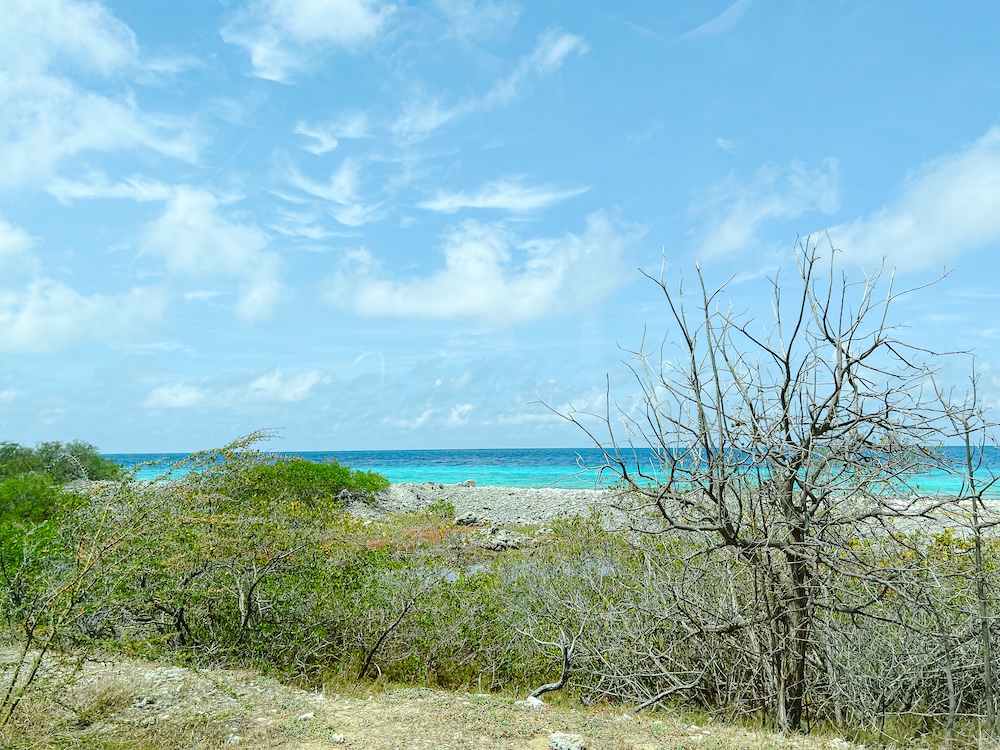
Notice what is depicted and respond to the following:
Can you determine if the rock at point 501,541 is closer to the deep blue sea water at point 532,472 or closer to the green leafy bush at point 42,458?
the deep blue sea water at point 532,472

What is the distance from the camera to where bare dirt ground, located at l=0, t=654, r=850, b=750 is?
5.22 metres

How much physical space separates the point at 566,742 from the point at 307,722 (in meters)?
2.04

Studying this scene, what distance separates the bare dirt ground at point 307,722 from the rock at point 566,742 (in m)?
0.06

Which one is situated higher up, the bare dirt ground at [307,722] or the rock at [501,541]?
the rock at [501,541]

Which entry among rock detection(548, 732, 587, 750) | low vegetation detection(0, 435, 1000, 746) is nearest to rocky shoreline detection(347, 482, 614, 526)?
low vegetation detection(0, 435, 1000, 746)

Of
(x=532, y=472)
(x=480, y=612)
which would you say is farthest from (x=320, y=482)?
(x=532, y=472)

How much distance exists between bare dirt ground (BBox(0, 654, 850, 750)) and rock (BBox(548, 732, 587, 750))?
6cm

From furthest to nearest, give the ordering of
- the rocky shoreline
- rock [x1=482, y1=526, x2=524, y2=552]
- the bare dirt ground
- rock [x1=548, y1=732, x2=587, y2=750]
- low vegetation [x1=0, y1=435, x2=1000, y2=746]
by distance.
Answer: the rocky shoreline → rock [x1=482, y1=526, x2=524, y2=552] → low vegetation [x1=0, y1=435, x2=1000, y2=746] → the bare dirt ground → rock [x1=548, y1=732, x2=587, y2=750]

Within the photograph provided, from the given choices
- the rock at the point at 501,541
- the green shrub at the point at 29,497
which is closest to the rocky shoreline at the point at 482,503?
the rock at the point at 501,541

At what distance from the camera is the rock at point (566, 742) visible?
511 cm

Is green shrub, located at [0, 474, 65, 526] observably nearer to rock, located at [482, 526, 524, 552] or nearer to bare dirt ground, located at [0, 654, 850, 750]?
rock, located at [482, 526, 524, 552]

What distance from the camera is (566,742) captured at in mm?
5172

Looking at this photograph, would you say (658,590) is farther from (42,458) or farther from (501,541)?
(42,458)

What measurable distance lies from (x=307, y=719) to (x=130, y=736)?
127cm
